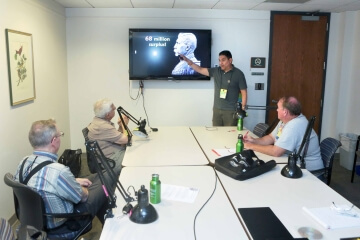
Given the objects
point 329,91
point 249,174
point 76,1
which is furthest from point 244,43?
point 249,174

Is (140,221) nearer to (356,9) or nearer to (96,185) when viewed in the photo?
(96,185)

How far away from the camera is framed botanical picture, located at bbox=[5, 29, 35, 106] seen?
3184 millimetres

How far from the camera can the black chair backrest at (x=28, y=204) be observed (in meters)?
1.87

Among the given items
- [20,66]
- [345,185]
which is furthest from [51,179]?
[345,185]

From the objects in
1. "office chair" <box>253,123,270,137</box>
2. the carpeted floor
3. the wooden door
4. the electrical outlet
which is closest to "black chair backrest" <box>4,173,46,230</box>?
the carpeted floor

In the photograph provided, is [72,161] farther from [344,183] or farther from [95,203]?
[344,183]

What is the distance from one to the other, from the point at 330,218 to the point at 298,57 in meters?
4.26

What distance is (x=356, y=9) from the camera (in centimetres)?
517

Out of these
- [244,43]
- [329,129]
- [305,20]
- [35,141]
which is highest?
[305,20]

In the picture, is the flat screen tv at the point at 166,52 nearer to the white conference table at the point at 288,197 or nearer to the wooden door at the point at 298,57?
the wooden door at the point at 298,57

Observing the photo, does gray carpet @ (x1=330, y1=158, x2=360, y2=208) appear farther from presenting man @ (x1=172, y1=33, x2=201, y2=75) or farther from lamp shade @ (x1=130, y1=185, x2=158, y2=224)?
lamp shade @ (x1=130, y1=185, x2=158, y2=224)

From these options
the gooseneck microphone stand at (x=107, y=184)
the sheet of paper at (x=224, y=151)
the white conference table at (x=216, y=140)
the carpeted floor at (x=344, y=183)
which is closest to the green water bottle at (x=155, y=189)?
the gooseneck microphone stand at (x=107, y=184)

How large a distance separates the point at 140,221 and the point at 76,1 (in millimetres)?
3901

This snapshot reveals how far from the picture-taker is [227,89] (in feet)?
16.1
